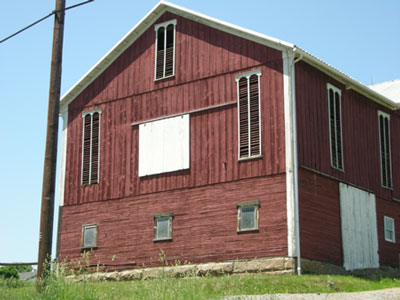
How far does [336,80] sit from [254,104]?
4400 millimetres

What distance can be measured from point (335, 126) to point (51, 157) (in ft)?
47.6

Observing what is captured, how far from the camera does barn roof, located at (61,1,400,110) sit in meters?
27.7

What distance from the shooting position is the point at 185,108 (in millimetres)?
29594

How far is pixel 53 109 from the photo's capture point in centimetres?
1862

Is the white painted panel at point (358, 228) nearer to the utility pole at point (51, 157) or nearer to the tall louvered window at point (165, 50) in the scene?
the tall louvered window at point (165, 50)

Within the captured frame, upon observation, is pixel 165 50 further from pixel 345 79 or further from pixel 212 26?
pixel 345 79

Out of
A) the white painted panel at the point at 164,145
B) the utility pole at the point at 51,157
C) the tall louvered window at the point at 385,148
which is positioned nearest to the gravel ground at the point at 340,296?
the utility pole at the point at 51,157

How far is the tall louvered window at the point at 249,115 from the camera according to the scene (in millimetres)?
27438

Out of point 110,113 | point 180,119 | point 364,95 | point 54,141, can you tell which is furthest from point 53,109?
point 364,95

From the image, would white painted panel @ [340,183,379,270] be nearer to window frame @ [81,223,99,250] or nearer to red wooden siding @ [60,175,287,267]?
red wooden siding @ [60,175,287,267]

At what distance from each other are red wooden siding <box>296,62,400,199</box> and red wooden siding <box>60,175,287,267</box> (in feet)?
7.27

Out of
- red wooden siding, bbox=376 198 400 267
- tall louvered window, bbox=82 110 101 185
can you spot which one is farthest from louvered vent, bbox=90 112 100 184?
red wooden siding, bbox=376 198 400 267

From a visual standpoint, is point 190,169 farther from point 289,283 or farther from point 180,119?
point 289,283

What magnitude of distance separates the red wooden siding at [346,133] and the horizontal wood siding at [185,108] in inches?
43.9
